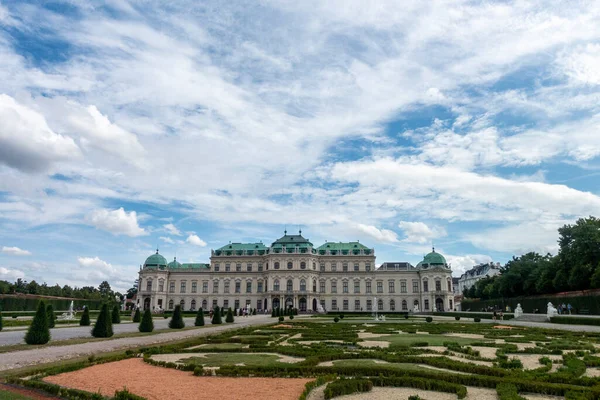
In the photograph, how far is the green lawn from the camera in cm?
1282

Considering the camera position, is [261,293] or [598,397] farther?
[261,293]

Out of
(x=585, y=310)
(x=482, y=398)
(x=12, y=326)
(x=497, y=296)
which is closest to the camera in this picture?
(x=482, y=398)

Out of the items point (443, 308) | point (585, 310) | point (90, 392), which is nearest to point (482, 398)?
point (90, 392)

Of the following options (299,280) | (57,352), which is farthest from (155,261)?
(57,352)

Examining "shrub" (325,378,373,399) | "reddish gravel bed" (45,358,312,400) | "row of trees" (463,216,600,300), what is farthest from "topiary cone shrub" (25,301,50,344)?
"row of trees" (463,216,600,300)

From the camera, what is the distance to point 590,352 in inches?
592

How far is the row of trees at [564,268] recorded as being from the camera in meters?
46.6

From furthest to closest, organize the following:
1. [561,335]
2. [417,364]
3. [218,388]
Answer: [561,335] < [417,364] < [218,388]

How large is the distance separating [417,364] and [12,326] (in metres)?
29.8

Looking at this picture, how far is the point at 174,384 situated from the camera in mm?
10109

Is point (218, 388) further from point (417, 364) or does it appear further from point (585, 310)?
point (585, 310)

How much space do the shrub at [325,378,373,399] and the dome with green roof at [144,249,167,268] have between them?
8001cm

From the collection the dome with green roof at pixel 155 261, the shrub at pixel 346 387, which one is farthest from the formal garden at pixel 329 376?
the dome with green roof at pixel 155 261

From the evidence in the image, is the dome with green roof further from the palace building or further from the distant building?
the distant building
